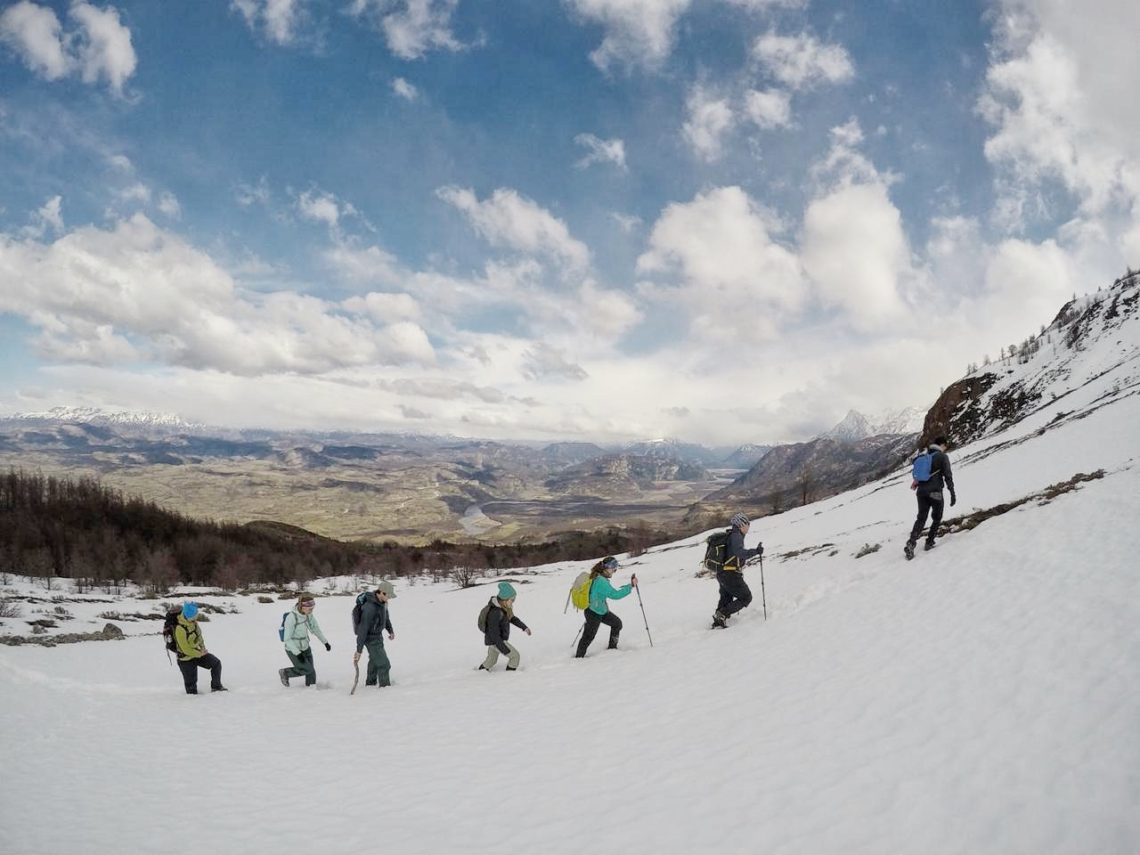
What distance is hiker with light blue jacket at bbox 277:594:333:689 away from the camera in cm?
1491

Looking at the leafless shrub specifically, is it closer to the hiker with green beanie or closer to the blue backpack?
the hiker with green beanie

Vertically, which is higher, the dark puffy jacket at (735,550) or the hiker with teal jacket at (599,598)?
the dark puffy jacket at (735,550)

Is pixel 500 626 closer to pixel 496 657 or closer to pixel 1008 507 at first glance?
pixel 496 657

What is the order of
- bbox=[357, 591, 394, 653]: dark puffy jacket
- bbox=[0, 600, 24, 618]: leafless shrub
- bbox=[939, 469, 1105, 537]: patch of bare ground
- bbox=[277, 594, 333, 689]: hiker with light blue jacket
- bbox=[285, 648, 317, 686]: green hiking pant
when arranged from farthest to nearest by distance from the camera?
bbox=[0, 600, 24, 618]: leafless shrub
bbox=[939, 469, 1105, 537]: patch of bare ground
bbox=[285, 648, 317, 686]: green hiking pant
bbox=[277, 594, 333, 689]: hiker with light blue jacket
bbox=[357, 591, 394, 653]: dark puffy jacket

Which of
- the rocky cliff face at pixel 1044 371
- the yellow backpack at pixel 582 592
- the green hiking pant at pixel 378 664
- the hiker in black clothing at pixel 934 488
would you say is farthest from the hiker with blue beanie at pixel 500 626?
the rocky cliff face at pixel 1044 371

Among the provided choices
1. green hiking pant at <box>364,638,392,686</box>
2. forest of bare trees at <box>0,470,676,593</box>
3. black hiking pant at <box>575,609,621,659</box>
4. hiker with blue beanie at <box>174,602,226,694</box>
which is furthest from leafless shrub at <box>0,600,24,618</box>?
black hiking pant at <box>575,609,621,659</box>

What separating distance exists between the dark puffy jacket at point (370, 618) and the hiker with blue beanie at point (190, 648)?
4.52 meters

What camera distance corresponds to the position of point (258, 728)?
37.8 ft

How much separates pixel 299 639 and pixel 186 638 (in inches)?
115

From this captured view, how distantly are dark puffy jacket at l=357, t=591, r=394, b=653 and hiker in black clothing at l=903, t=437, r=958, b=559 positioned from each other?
1482 centimetres

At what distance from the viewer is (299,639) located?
15.2 meters

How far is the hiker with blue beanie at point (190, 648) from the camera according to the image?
1435 centimetres

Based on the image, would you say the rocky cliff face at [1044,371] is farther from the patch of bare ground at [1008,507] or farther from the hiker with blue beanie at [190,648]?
the hiker with blue beanie at [190,648]

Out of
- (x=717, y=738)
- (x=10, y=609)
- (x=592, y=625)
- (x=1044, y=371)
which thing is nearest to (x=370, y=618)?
(x=592, y=625)
